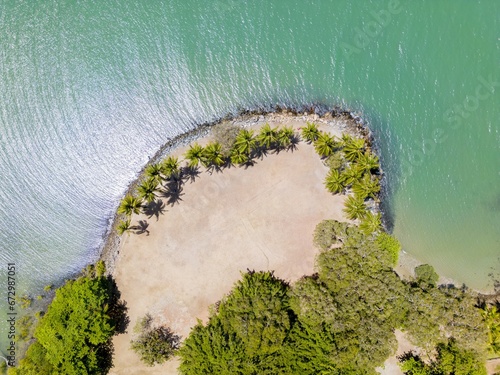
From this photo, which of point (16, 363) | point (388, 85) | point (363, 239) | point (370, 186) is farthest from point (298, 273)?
point (16, 363)

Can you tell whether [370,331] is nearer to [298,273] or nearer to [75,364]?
[298,273]

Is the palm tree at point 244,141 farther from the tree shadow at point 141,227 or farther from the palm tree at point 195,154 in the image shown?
the tree shadow at point 141,227

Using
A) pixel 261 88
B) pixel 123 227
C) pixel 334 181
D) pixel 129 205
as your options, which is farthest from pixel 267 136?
pixel 123 227

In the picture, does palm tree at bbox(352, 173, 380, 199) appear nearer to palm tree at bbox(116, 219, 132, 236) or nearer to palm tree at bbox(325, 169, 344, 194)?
palm tree at bbox(325, 169, 344, 194)

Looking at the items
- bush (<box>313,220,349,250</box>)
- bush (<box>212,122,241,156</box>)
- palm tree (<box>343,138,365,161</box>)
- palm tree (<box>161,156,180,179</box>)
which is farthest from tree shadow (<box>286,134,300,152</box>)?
palm tree (<box>161,156,180,179</box>)

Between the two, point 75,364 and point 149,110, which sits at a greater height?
point 149,110
